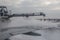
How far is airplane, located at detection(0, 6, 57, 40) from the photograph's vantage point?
7.00ft

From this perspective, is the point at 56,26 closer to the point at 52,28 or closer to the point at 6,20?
the point at 52,28

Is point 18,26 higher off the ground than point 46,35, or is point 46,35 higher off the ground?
point 18,26

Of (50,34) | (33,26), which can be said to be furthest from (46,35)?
(33,26)

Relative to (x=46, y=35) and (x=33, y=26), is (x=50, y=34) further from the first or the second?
(x=33, y=26)

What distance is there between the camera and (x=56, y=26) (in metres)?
2.20

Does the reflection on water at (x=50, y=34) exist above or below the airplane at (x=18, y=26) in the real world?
below

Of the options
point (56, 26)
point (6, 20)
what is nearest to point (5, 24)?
point (6, 20)

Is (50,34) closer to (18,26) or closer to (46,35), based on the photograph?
(46,35)

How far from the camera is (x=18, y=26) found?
2154 mm

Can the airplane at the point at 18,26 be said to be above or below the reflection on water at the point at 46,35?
above

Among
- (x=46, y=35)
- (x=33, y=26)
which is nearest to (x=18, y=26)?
(x=33, y=26)

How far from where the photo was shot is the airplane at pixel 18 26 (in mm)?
2135

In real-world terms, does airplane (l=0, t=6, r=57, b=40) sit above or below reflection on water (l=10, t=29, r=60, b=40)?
above

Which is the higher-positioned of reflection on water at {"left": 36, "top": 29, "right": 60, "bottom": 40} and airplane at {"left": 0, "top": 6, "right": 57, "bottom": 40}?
airplane at {"left": 0, "top": 6, "right": 57, "bottom": 40}
